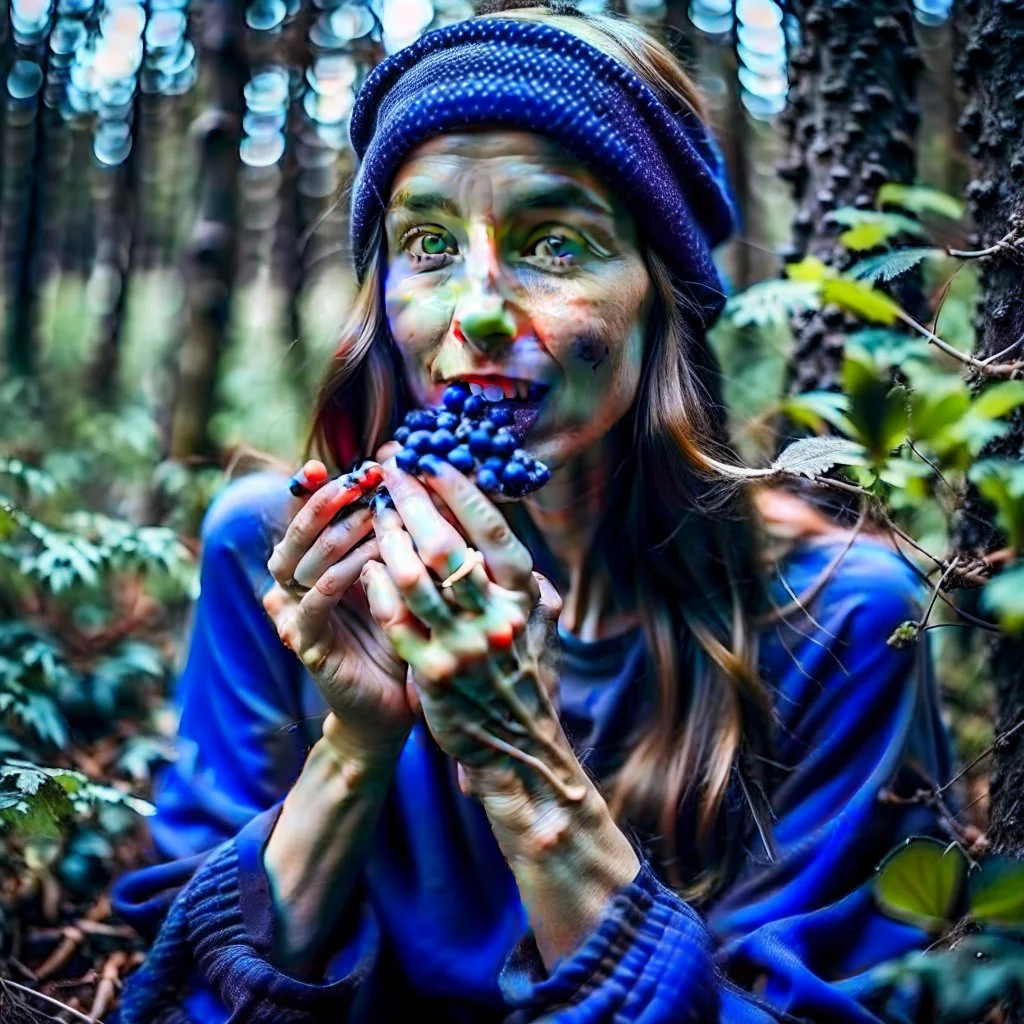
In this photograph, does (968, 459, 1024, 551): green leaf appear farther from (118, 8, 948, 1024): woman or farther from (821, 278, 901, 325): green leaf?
(118, 8, 948, 1024): woman

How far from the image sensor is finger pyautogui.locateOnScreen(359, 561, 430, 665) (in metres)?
1.69

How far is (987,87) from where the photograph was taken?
7.35 ft

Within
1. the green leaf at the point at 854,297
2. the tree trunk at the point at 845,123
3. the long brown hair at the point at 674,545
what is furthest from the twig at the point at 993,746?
the tree trunk at the point at 845,123

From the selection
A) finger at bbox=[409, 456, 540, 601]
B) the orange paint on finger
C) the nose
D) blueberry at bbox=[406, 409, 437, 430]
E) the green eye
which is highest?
the green eye

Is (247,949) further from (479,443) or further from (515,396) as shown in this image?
(515,396)

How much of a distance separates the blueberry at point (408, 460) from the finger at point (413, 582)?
0.40ft

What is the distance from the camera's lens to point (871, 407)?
57.5 inches

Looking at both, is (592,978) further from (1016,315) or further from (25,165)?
(25,165)

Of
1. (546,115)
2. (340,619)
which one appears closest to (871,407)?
(546,115)

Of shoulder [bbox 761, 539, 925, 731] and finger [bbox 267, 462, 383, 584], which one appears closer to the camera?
finger [bbox 267, 462, 383, 584]

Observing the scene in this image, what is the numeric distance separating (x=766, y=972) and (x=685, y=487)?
965 mm

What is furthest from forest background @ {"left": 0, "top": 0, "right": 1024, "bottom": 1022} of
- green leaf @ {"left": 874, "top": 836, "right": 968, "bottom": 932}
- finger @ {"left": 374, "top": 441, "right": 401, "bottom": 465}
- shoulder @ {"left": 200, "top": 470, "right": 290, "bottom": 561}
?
finger @ {"left": 374, "top": 441, "right": 401, "bottom": 465}

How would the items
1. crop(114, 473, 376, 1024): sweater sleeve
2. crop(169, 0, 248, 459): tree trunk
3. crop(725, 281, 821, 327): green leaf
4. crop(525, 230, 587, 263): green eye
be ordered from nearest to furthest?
crop(114, 473, 376, 1024): sweater sleeve
crop(525, 230, 587, 263): green eye
crop(725, 281, 821, 327): green leaf
crop(169, 0, 248, 459): tree trunk

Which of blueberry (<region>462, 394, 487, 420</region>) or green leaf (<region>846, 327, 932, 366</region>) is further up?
green leaf (<region>846, 327, 932, 366</region>)
